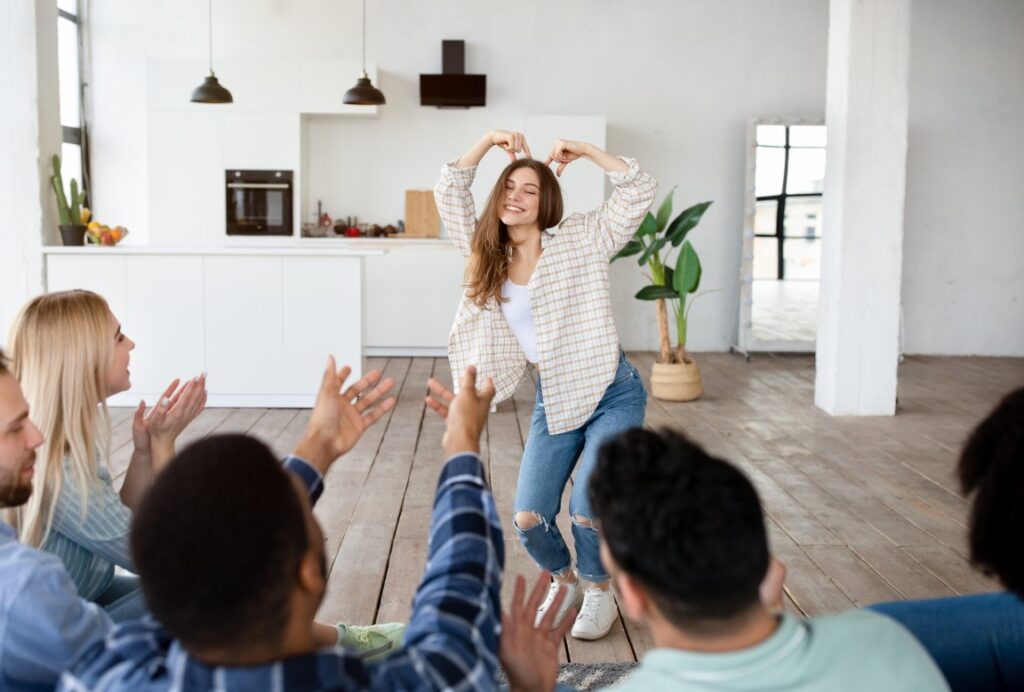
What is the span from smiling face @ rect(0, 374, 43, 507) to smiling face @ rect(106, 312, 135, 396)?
481 millimetres

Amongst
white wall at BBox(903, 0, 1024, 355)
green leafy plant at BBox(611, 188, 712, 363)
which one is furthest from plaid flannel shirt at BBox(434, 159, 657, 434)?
white wall at BBox(903, 0, 1024, 355)

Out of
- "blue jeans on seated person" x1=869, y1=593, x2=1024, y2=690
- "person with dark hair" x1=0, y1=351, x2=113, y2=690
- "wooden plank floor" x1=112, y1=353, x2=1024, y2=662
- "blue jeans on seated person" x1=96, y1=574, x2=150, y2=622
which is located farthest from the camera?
"wooden plank floor" x1=112, y1=353, x2=1024, y2=662

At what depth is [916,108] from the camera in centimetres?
889

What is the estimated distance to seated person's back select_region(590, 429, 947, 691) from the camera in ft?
3.59

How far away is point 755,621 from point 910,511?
3.36m

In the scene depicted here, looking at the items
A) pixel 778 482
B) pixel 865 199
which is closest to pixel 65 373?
pixel 778 482

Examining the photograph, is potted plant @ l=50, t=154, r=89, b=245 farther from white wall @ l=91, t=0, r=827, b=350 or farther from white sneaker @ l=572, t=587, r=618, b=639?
white sneaker @ l=572, t=587, r=618, b=639

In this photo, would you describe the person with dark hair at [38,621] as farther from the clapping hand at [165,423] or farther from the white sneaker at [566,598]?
the white sneaker at [566,598]

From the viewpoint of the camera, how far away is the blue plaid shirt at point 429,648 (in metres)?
1.04

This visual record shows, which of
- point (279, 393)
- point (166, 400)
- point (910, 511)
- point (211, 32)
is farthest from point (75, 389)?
point (211, 32)

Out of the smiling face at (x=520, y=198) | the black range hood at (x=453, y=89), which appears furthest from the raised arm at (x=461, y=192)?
the black range hood at (x=453, y=89)

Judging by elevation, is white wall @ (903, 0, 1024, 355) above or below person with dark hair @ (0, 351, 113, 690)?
above

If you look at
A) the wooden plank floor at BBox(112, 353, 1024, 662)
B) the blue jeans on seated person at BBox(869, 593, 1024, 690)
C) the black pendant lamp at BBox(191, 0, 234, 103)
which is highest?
the black pendant lamp at BBox(191, 0, 234, 103)

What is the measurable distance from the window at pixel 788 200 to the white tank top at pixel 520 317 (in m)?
6.23
